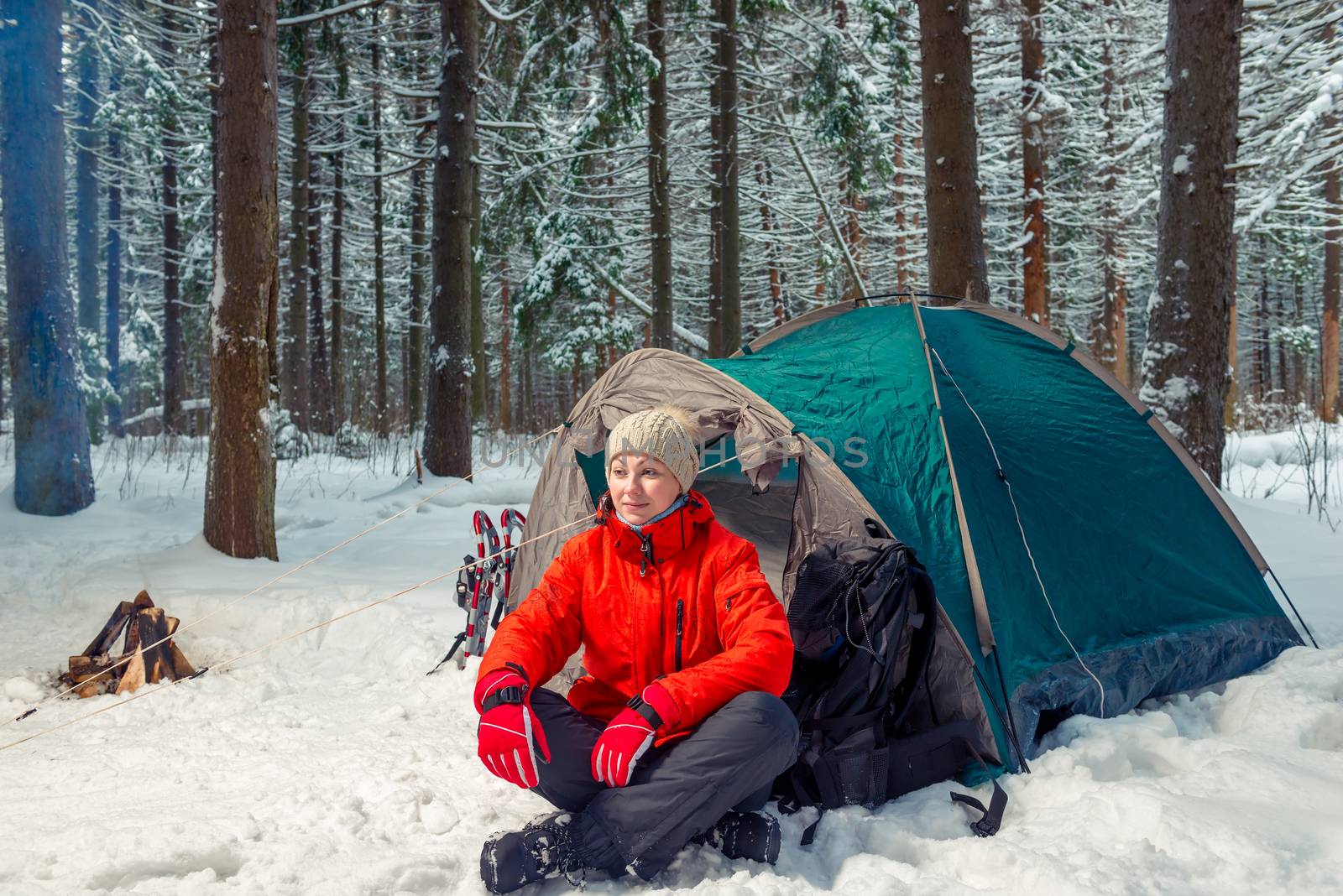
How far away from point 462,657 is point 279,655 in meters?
1.03

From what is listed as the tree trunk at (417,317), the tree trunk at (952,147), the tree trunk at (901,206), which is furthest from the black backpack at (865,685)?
the tree trunk at (901,206)

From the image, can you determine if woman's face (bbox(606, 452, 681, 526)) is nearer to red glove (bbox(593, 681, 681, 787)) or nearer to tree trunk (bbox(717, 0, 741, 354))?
red glove (bbox(593, 681, 681, 787))

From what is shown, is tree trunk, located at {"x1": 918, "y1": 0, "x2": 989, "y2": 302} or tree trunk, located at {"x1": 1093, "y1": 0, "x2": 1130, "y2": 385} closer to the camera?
tree trunk, located at {"x1": 918, "y1": 0, "x2": 989, "y2": 302}

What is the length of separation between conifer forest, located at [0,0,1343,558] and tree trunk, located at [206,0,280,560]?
0.02 m

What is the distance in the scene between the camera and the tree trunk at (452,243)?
806 cm

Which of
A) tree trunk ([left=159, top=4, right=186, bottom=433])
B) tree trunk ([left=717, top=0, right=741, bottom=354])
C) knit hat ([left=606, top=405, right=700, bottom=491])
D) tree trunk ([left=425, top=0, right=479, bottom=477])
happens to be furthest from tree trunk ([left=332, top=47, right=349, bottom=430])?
knit hat ([left=606, top=405, right=700, bottom=491])

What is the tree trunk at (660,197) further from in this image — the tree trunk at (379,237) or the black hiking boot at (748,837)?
the black hiking boot at (748,837)

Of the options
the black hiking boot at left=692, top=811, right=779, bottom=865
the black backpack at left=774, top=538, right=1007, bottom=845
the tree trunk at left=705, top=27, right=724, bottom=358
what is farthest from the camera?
the tree trunk at left=705, top=27, right=724, bottom=358

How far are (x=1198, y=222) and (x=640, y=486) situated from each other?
4.79 metres

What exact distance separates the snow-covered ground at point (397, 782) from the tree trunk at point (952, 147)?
2673mm

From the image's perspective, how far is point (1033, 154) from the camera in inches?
495

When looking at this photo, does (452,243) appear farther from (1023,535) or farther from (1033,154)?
(1033,154)

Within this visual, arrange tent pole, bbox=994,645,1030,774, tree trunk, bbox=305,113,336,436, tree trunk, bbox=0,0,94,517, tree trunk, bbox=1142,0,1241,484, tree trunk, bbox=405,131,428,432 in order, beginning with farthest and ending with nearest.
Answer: tree trunk, bbox=405,131,428,432 → tree trunk, bbox=305,113,336,436 → tree trunk, bbox=0,0,94,517 → tree trunk, bbox=1142,0,1241,484 → tent pole, bbox=994,645,1030,774

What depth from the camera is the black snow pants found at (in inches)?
87.7
